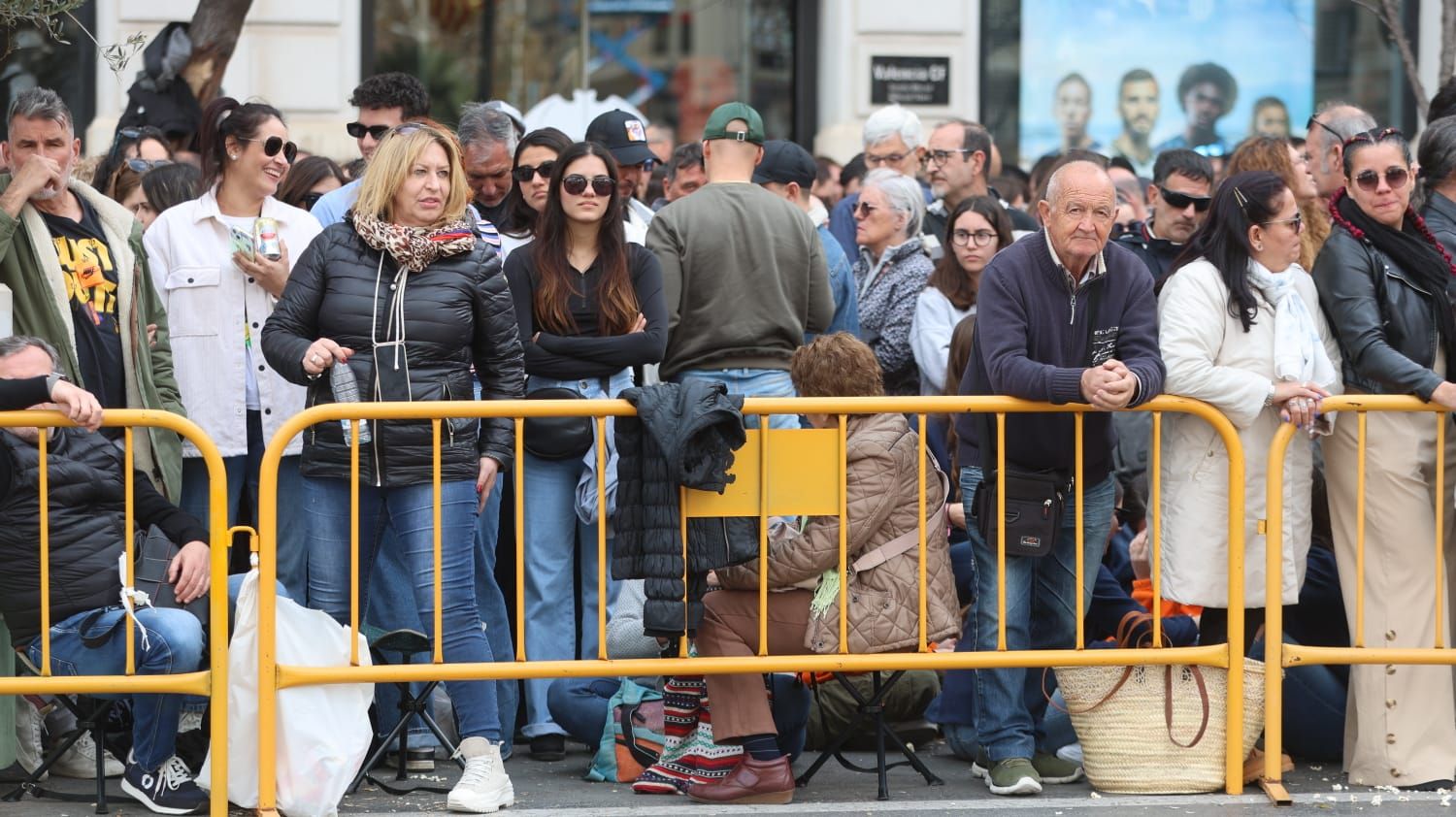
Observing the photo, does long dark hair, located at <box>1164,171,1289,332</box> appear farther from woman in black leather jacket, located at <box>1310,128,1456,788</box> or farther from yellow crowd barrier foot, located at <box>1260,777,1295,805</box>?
yellow crowd barrier foot, located at <box>1260,777,1295,805</box>

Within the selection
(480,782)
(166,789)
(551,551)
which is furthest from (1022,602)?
(166,789)

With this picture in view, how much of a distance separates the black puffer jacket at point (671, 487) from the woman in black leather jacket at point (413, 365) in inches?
22.7

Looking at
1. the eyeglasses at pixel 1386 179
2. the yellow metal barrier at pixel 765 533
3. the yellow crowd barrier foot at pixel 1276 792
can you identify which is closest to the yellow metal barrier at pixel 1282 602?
the yellow crowd barrier foot at pixel 1276 792

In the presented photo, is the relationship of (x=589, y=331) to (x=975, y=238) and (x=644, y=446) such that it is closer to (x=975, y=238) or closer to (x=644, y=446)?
(x=644, y=446)

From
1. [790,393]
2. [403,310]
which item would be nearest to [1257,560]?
[790,393]

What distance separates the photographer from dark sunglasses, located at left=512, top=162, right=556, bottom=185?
307 inches

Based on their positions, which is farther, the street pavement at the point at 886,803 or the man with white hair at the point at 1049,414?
the man with white hair at the point at 1049,414

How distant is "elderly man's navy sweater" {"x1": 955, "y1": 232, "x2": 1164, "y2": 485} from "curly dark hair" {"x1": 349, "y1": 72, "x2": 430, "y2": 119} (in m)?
2.90

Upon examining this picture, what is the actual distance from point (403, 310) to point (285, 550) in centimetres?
113

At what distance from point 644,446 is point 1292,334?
2253 mm

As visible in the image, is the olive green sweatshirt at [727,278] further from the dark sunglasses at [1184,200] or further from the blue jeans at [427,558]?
the dark sunglasses at [1184,200]

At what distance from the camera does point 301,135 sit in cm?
1351

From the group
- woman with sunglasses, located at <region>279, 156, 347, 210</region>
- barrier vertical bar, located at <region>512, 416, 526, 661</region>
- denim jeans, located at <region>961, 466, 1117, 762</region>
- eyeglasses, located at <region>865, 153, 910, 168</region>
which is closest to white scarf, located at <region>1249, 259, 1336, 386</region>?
denim jeans, located at <region>961, 466, 1117, 762</region>

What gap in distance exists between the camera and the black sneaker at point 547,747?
727 cm
